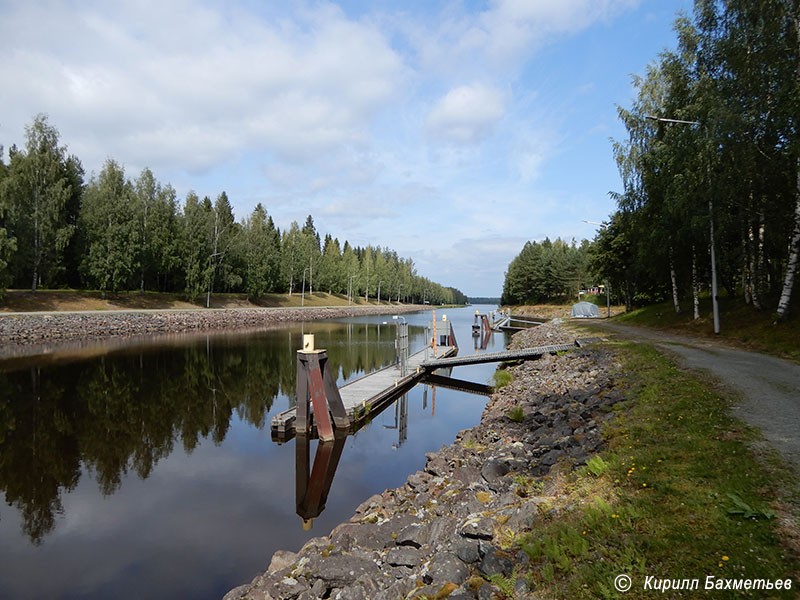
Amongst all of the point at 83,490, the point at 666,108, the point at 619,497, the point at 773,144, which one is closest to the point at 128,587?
the point at 83,490

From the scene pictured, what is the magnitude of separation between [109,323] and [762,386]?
45.2 m

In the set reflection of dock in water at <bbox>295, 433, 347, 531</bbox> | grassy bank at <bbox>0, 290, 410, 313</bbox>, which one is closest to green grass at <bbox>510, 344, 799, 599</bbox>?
reflection of dock in water at <bbox>295, 433, 347, 531</bbox>

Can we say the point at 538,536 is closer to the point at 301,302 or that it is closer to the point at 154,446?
the point at 154,446

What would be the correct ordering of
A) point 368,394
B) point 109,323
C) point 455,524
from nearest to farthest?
point 455,524
point 368,394
point 109,323

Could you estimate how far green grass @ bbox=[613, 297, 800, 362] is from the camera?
15.1 m

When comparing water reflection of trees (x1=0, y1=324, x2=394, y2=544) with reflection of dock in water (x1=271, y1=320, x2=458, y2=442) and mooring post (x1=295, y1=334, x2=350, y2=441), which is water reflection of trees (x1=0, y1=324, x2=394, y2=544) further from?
mooring post (x1=295, y1=334, x2=350, y2=441)

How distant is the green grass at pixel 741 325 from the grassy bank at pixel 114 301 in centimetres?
5237

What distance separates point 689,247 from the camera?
83.7 ft

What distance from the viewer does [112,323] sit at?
3888 centimetres

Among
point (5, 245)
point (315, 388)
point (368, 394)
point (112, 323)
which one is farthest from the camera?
point (112, 323)

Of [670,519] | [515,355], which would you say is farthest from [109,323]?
[670,519]

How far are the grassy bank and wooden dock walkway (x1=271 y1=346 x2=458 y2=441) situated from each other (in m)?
38.5

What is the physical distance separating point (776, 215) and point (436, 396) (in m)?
16.3
